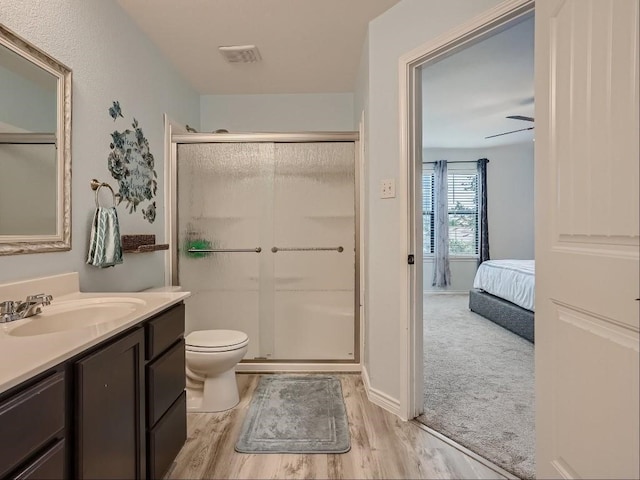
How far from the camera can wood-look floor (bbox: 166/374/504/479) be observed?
153 cm

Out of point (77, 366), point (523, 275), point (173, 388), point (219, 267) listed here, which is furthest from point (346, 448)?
point (523, 275)

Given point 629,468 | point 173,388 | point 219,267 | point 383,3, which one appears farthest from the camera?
point 219,267

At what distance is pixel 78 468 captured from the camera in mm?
886

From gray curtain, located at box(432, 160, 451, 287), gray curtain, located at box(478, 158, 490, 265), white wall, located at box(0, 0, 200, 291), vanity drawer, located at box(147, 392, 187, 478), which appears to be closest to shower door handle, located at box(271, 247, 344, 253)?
white wall, located at box(0, 0, 200, 291)

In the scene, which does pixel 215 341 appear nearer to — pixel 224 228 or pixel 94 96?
pixel 224 228

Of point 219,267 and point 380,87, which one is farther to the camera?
point 219,267

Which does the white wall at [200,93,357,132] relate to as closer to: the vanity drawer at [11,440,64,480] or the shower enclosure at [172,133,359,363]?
the shower enclosure at [172,133,359,363]

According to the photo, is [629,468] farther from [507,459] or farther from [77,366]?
[77,366]

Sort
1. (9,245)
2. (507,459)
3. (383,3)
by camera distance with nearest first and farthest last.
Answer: (9,245), (507,459), (383,3)

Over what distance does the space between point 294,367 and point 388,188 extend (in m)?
1.59

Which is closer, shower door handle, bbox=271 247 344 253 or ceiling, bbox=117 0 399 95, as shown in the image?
ceiling, bbox=117 0 399 95

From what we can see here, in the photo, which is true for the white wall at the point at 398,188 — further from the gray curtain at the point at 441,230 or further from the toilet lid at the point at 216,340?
the gray curtain at the point at 441,230

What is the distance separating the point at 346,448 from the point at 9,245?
1665 millimetres

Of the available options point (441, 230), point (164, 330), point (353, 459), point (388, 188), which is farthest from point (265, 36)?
point (441, 230)
